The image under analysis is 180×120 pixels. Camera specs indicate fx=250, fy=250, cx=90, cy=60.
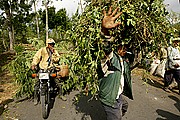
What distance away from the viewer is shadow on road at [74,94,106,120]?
5.48 meters

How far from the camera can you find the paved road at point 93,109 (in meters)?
5.57

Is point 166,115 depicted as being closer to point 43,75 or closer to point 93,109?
point 93,109

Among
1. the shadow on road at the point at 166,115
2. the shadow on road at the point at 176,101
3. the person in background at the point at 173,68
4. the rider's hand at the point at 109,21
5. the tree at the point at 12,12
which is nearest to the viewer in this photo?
the rider's hand at the point at 109,21

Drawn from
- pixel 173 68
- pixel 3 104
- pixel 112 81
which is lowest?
pixel 3 104

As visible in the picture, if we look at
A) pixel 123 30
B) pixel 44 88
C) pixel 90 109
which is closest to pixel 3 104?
pixel 44 88

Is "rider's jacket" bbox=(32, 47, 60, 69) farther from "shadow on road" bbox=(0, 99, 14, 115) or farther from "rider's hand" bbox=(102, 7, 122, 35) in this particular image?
"rider's hand" bbox=(102, 7, 122, 35)

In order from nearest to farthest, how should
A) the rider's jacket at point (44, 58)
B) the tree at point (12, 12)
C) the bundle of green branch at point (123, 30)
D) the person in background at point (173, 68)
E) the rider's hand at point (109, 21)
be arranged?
the rider's hand at point (109, 21), the bundle of green branch at point (123, 30), the rider's jacket at point (44, 58), the person in background at point (173, 68), the tree at point (12, 12)

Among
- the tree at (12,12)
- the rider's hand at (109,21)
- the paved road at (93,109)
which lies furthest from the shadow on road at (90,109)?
the tree at (12,12)

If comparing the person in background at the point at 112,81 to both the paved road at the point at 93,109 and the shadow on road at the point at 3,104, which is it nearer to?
the paved road at the point at 93,109

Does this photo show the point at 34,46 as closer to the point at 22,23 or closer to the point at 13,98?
the point at 13,98

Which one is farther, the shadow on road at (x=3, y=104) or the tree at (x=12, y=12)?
the tree at (x=12, y=12)

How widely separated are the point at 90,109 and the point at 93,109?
0.24 feet

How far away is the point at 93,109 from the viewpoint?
594 cm

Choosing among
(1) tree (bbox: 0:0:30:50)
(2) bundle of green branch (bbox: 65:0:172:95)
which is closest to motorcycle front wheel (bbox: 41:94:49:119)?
(2) bundle of green branch (bbox: 65:0:172:95)
